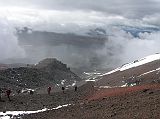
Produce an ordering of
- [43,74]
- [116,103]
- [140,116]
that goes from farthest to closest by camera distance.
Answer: [43,74]
[116,103]
[140,116]

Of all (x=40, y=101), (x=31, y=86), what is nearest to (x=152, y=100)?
(x=40, y=101)

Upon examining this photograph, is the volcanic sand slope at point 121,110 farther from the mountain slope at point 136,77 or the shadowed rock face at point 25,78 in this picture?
the shadowed rock face at point 25,78

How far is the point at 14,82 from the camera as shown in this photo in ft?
498

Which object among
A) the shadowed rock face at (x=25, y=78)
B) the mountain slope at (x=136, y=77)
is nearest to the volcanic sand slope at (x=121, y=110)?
the mountain slope at (x=136, y=77)

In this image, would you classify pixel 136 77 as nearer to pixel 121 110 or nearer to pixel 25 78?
pixel 25 78

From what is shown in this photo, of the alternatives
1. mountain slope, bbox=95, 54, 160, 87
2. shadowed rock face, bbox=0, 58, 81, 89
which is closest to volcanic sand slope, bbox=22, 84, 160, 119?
mountain slope, bbox=95, 54, 160, 87

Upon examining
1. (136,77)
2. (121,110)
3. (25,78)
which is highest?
(121,110)

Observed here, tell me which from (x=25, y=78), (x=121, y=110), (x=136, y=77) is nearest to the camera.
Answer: (x=121, y=110)

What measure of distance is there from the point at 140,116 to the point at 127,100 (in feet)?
38.0

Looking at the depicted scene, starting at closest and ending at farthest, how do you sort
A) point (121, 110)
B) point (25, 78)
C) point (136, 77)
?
point (121, 110) < point (136, 77) < point (25, 78)

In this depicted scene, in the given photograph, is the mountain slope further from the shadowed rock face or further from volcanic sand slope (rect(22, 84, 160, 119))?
volcanic sand slope (rect(22, 84, 160, 119))

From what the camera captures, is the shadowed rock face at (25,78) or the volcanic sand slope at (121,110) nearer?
the volcanic sand slope at (121,110)

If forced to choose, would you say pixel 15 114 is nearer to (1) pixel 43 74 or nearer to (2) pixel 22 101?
(2) pixel 22 101

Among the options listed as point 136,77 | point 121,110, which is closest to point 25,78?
point 136,77
